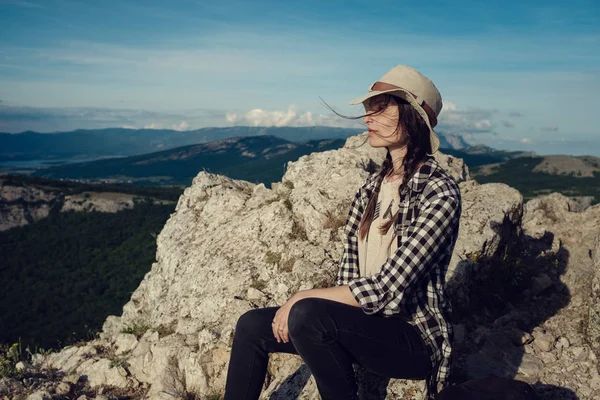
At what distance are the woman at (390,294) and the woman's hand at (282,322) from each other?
11 mm

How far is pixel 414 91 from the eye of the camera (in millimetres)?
4848

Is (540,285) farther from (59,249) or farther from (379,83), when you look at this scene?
(59,249)

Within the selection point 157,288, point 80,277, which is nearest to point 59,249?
point 80,277

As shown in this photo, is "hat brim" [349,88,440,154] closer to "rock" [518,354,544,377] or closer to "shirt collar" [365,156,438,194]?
"shirt collar" [365,156,438,194]

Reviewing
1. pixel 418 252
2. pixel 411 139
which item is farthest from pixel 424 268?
pixel 411 139

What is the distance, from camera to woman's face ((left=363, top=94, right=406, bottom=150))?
509 centimetres

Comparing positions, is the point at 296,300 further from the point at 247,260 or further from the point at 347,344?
the point at 247,260

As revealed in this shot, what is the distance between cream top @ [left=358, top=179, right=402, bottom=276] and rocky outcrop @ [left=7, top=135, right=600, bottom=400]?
1558mm

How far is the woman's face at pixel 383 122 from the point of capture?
16.7 feet

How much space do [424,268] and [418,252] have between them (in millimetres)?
201

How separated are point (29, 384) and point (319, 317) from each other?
5700 mm

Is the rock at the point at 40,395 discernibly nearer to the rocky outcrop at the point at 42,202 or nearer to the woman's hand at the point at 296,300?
the woman's hand at the point at 296,300

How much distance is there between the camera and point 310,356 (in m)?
4.70

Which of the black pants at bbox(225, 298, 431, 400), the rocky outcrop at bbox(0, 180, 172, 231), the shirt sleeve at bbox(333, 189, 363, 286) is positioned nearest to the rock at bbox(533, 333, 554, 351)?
the black pants at bbox(225, 298, 431, 400)
